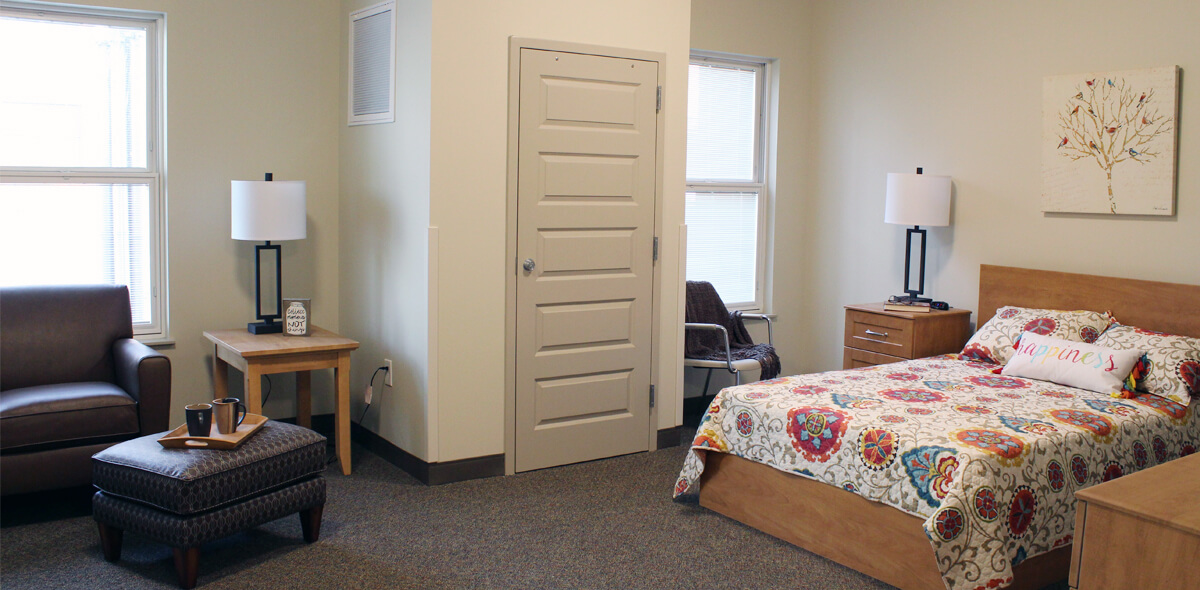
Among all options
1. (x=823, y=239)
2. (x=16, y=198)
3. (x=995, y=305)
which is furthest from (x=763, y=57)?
(x=16, y=198)

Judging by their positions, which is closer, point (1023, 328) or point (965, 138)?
point (1023, 328)

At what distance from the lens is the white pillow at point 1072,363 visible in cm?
357

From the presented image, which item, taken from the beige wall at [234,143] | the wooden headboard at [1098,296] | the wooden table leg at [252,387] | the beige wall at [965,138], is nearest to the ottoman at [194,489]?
the wooden table leg at [252,387]

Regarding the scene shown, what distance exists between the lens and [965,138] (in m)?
4.81

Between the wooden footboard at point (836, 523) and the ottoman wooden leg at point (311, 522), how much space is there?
1.50 meters

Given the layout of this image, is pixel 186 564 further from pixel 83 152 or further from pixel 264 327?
pixel 83 152

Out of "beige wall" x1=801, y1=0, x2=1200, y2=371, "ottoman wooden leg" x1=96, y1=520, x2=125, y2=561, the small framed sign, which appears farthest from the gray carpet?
"beige wall" x1=801, y1=0, x2=1200, y2=371

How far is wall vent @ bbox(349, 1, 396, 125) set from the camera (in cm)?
412

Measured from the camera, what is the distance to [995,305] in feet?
15.1

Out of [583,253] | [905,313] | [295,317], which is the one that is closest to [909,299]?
[905,313]

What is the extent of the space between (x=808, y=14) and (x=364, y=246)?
3.15m

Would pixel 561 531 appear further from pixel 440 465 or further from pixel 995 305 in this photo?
pixel 995 305

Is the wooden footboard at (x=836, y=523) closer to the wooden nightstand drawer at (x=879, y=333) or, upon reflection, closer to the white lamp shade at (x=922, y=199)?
the wooden nightstand drawer at (x=879, y=333)

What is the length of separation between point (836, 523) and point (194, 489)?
2.12 metres
